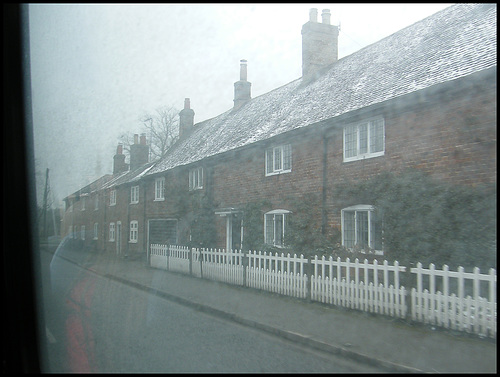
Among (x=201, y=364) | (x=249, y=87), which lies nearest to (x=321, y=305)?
(x=201, y=364)

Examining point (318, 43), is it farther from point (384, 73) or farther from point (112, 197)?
point (112, 197)

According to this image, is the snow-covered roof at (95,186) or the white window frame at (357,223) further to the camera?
Answer: the snow-covered roof at (95,186)

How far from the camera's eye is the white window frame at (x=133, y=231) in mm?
27855

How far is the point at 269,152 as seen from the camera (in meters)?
16.1

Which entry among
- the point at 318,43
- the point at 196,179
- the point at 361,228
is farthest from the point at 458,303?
the point at 196,179

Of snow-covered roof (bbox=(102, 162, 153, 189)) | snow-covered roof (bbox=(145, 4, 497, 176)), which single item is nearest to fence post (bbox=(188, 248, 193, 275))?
snow-covered roof (bbox=(145, 4, 497, 176))

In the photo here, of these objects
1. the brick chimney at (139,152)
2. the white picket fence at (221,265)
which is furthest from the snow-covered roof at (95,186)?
the white picket fence at (221,265)

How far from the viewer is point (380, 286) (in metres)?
8.68

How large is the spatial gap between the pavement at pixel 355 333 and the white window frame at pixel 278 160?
4.88 m

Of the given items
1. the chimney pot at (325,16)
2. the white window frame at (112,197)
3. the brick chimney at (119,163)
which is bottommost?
the white window frame at (112,197)

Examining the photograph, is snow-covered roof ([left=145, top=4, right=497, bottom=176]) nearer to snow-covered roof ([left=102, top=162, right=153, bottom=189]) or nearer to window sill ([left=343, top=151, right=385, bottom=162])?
window sill ([left=343, top=151, right=385, bottom=162])

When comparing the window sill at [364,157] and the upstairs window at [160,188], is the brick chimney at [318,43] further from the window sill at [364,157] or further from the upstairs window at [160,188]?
the upstairs window at [160,188]

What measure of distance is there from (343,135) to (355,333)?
6846 mm

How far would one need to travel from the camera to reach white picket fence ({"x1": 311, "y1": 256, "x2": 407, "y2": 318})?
838cm
